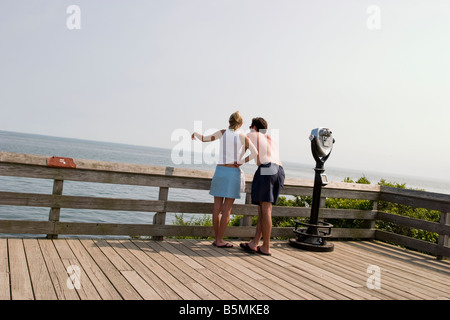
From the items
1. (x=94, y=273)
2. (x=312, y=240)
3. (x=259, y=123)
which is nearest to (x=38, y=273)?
(x=94, y=273)

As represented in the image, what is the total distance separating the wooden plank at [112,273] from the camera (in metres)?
3.03

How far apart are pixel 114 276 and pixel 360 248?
3.81 meters

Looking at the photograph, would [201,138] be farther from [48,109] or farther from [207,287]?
[48,109]

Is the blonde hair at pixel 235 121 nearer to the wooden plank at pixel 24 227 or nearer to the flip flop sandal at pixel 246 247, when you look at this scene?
the flip flop sandal at pixel 246 247

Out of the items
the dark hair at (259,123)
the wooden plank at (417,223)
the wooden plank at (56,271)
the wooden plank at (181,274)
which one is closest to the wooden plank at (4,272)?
the wooden plank at (56,271)

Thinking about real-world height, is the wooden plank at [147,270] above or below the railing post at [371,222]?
below

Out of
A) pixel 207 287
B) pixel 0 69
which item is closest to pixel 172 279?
pixel 207 287

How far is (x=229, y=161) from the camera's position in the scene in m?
4.83

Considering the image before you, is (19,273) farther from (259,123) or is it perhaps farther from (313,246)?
(313,246)

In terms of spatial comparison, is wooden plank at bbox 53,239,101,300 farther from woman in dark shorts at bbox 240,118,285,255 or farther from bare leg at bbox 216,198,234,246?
woman in dark shorts at bbox 240,118,285,255

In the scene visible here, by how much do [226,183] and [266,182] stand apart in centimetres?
47

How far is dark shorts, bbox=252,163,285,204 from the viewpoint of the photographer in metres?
4.82

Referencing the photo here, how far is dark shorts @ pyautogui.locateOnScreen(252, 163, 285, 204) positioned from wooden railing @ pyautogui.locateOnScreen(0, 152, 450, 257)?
62cm

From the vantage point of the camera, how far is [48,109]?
75.6m
